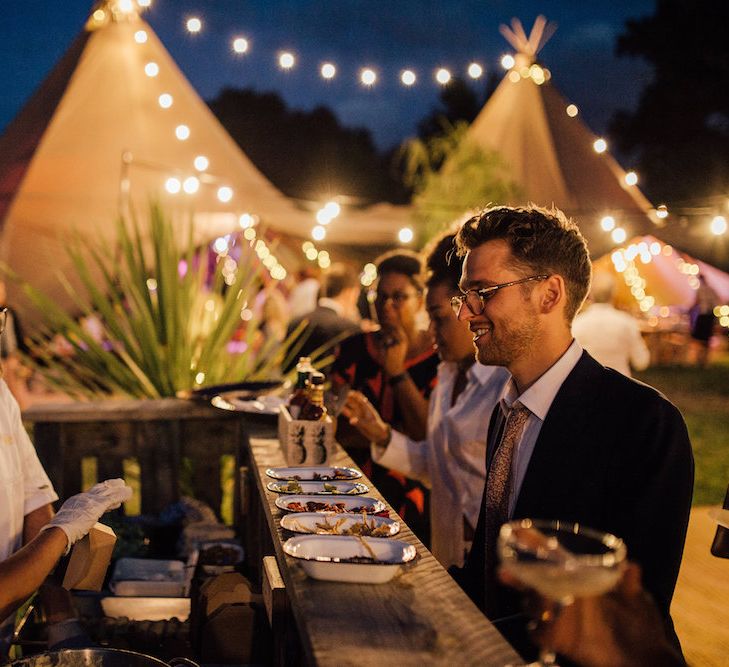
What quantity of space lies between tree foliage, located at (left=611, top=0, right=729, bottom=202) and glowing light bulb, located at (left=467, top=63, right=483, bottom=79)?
27972 millimetres

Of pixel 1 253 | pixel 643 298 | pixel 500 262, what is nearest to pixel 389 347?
pixel 500 262

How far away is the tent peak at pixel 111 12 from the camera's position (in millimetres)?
9883

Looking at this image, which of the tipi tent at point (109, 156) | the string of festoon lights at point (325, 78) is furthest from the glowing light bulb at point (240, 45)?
the tipi tent at point (109, 156)

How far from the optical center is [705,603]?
5.43 m

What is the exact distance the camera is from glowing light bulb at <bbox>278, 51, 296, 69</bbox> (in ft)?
29.7

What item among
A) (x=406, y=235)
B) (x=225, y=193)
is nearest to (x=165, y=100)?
(x=225, y=193)

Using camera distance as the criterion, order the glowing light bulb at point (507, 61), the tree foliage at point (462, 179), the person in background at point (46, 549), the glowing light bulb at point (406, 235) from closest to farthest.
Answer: the person in background at point (46, 549), the glowing light bulb at point (507, 61), the glowing light bulb at point (406, 235), the tree foliage at point (462, 179)

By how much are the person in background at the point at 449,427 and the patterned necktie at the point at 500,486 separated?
859mm

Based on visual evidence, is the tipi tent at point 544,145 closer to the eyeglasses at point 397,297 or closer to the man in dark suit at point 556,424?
the eyeglasses at point 397,297

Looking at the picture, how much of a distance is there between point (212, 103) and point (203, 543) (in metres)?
51.6

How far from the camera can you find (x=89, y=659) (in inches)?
88.4

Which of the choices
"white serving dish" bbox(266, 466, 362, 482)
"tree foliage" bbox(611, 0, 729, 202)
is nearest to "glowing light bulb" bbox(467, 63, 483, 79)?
"white serving dish" bbox(266, 466, 362, 482)

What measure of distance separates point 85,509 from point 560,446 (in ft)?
4.55

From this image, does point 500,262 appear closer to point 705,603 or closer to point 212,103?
point 705,603
